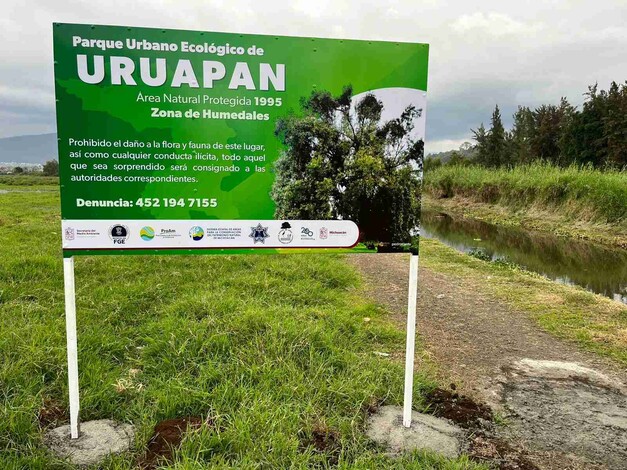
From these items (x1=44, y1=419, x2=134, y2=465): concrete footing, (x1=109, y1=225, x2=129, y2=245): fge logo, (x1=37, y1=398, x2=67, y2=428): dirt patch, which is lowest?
(x1=44, y1=419, x2=134, y2=465): concrete footing

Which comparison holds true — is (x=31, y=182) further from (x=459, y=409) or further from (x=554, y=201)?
(x=459, y=409)

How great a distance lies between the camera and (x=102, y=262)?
633 centimetres

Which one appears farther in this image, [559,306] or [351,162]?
[559,306]

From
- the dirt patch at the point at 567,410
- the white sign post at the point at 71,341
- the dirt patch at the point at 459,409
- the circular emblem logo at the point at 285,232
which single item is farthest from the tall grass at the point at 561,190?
the white sign post at the point at 71,341

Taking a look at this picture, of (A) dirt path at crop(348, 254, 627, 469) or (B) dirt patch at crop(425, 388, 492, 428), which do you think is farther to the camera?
(B) dirt patch at crop(425, 388, 492, 428)

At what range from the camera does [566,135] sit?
3756 centimetres

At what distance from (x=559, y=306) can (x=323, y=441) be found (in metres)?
4.03

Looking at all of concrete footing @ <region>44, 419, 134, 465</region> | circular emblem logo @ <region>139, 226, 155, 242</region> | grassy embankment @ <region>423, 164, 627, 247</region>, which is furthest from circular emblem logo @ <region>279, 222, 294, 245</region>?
grassy embankment @ <region>423, 164, 627, 247</region>

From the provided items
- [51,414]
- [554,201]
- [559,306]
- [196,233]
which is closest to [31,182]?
[554,201]

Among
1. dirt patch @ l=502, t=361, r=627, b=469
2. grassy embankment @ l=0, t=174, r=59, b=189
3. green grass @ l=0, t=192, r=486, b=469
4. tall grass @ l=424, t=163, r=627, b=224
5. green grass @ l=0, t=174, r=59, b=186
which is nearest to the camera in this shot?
green grass @ l=0, t=192, r=486, b=469

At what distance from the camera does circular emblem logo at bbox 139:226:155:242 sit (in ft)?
8.65

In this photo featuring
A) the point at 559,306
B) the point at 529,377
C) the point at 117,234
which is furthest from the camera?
the point at 559,306

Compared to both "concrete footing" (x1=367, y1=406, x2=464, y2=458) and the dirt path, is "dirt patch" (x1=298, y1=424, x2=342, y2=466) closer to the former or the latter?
"concrete footing" (x1=367, y1=406, x2=464, y2=458)

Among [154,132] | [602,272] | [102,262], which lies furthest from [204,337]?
[602,272]
